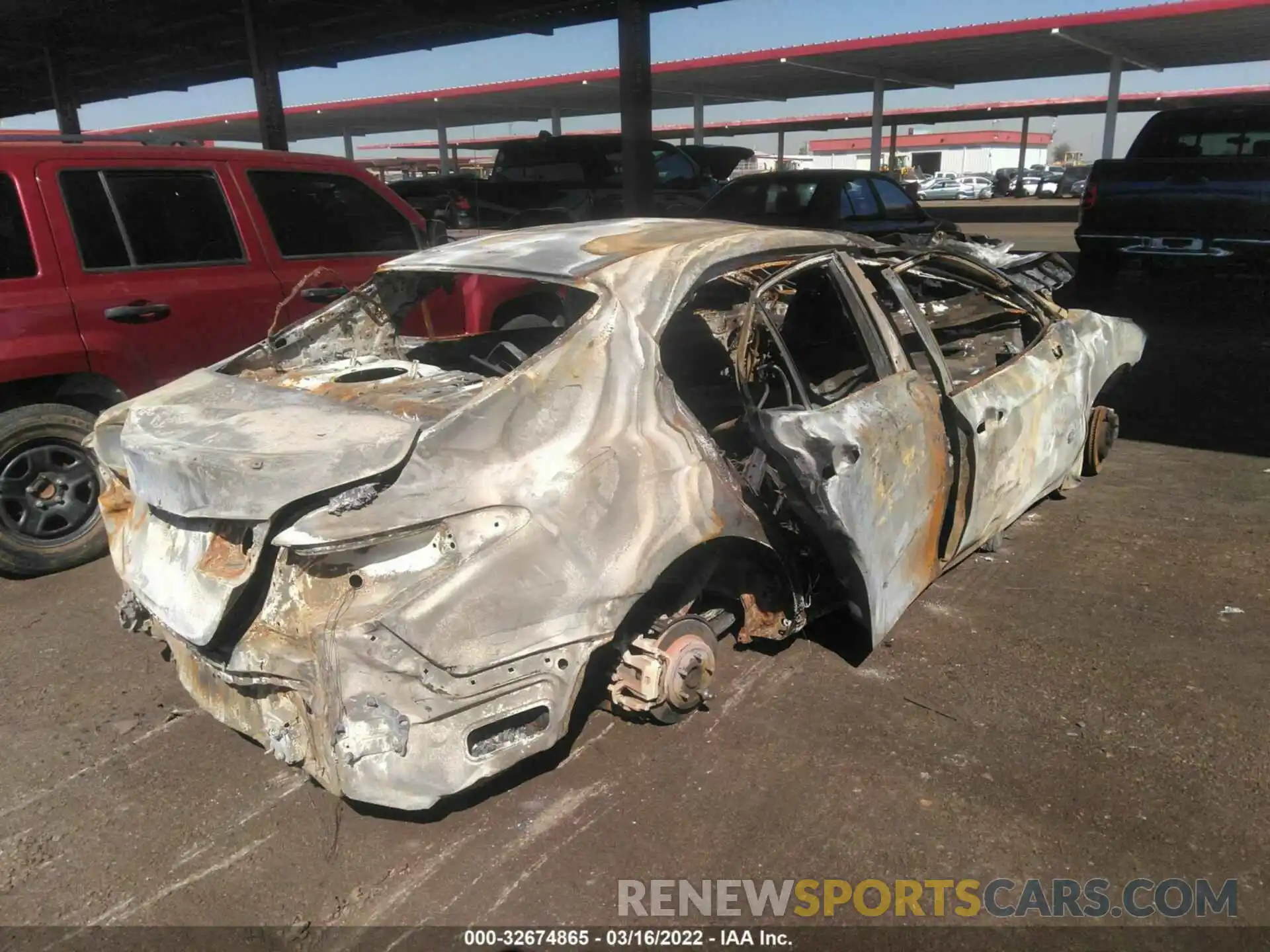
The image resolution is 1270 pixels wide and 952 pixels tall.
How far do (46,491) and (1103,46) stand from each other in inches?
990

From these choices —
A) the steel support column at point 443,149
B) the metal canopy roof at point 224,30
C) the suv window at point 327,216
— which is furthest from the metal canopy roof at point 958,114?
the suv window at point 327,216

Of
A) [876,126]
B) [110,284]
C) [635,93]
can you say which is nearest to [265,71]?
[635,93]

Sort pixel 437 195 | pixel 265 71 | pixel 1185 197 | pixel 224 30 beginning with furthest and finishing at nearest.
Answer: pixel 224 30
pixel 437 195
pixel 265 71
pixel 1185 197

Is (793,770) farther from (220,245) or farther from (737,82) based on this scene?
(737,82)

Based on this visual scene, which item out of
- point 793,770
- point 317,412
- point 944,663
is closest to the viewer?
point 317,412

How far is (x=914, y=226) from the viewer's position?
10.1 m

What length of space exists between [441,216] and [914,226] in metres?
5.99

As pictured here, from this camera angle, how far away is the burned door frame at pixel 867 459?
9.00 ft

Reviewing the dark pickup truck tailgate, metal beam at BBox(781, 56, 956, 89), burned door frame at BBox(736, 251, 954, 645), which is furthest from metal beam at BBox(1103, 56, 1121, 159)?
burned door frame at BBox(736, 251, 954, 645)

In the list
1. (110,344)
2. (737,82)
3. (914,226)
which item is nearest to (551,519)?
(110,344)

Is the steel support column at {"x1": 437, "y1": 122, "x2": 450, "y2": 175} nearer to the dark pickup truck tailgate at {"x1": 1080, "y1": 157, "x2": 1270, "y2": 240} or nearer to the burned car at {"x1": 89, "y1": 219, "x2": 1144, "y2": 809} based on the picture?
the dark pickup truck tailgate at {"x1": 1080, "y1": 157, "x2": 1270, "y2": 240}

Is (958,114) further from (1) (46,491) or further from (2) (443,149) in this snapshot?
(1) (46,491)

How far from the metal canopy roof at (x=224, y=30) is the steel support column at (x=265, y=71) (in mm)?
248

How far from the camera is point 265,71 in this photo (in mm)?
12422
